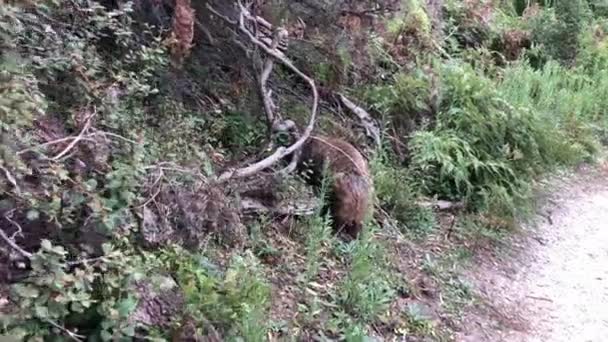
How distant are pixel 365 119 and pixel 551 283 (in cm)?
195

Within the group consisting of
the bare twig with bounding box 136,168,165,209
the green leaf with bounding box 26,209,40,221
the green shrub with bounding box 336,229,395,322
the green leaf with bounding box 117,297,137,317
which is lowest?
the green shrub with bounding box 336,229,395,322

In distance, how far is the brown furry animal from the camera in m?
5.21

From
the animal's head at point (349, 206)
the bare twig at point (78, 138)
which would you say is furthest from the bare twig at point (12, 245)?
the animal's head at point (349, 206)

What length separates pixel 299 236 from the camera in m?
4.98

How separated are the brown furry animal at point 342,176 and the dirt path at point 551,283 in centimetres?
96

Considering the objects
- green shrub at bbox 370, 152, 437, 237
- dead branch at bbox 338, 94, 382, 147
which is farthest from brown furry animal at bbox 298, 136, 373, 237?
dead branch at bbox 338, 94, 382, 147

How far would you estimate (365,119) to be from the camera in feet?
21.3

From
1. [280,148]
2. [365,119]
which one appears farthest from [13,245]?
[365,119]

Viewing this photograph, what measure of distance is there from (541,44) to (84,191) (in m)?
8.60

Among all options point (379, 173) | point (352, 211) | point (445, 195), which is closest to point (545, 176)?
point (445, 195)

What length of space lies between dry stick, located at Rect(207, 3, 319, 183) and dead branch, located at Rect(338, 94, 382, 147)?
41 centimetres

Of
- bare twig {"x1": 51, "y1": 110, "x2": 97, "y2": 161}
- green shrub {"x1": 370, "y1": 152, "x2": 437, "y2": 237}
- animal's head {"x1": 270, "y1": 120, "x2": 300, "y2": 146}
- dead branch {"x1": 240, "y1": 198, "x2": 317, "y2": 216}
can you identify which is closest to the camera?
bare twig {"x1": 51, "y1": 110, "x2": 97, "y2": 161}

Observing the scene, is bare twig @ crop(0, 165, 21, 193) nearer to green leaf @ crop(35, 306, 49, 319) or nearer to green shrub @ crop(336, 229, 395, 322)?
green leaf @ crop(35, 306, 49, 319)

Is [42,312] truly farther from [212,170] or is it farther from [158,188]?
[212,170]
